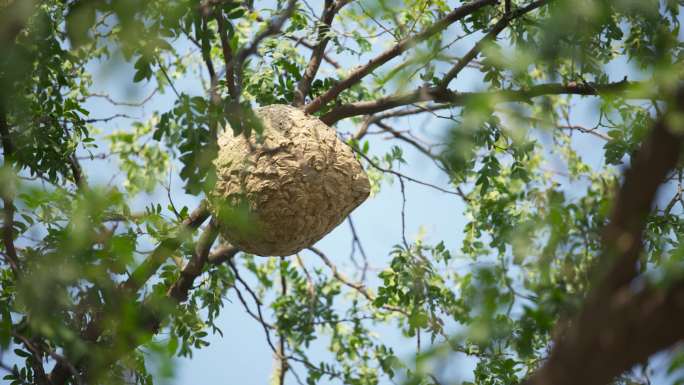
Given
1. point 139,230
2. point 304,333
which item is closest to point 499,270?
point 139,230

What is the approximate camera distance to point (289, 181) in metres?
2.71

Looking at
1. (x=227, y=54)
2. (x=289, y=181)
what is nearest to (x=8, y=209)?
(x=227, y=54)

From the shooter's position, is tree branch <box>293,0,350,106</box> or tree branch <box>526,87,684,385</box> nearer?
tree branch <box>526,87,684,385</box>

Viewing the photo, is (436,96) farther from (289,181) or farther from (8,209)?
(8,209)

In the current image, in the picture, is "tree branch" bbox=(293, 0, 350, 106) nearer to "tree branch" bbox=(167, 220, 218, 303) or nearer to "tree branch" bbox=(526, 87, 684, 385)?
"tree branch" bbox=(167, 220, 218, 303)

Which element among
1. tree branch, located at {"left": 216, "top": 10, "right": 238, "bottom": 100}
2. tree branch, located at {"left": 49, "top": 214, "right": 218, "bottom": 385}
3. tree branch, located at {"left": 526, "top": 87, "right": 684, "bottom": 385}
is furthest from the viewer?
tree branch, located at {"left": 49, "top": 214, "right": 218, "bottom": 385}

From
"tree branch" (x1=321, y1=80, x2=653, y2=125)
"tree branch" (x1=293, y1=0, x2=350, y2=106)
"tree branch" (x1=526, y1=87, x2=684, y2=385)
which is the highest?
"tree branch" (x1=293, y1=0, x2=350, y2=106)

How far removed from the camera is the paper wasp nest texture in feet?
8.82

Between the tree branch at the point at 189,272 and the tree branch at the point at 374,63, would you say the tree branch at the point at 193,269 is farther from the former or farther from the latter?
the tree branch at the point at 374,63

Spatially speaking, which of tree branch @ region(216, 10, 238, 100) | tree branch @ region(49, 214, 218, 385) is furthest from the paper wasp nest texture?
tree branch @ region(216, 10, 238, 100)

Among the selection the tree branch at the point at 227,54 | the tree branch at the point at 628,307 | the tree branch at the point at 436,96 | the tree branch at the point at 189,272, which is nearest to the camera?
the tree branch at the point at 628,307

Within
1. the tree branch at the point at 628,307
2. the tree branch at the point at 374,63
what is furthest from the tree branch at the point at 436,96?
the tree branch at the point at 628,307

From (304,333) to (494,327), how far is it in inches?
128

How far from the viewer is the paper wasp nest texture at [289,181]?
2.69m
